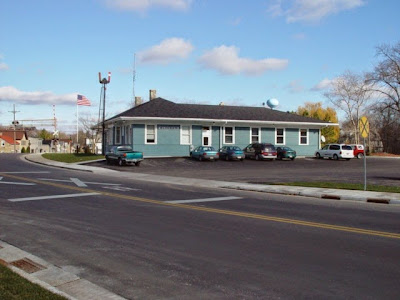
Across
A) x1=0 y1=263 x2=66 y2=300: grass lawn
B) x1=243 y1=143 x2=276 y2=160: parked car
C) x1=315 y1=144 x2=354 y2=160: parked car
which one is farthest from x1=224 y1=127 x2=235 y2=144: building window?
x1=0 y1=263 x2=66 y2=300: grass lawn

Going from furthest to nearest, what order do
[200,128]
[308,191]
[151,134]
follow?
[200,128], [151,134], [308,191]

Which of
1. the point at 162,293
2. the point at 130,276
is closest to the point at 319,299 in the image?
the point at 162,293

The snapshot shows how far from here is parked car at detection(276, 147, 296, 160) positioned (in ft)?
127

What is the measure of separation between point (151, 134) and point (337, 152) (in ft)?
60.1

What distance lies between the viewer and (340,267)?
20.6 ft

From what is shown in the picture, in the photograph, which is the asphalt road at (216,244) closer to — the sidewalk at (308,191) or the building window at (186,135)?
the sidewalk at (308,191)

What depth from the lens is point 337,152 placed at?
4134 cm

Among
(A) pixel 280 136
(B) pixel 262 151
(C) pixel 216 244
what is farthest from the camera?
(A) pixel 280 136

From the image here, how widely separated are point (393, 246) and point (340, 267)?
6.19 feet

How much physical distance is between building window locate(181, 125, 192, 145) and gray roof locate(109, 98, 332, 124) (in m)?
1.16

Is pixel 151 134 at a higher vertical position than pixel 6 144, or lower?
higher

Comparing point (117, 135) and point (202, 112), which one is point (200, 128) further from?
point (117, 135)

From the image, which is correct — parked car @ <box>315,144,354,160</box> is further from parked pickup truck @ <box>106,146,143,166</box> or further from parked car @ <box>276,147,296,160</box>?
parked pickup truck @ <box>106,146,143,166</box>

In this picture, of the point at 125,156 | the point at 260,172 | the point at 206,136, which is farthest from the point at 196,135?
the point at 260,172
